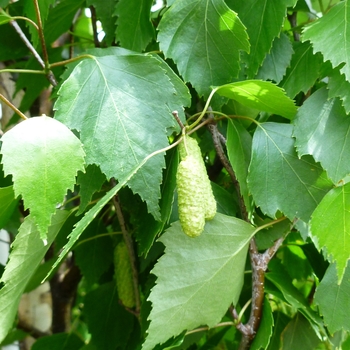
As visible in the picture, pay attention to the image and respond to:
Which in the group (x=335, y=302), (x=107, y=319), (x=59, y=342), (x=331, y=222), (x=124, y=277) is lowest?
(x=59, y=342)

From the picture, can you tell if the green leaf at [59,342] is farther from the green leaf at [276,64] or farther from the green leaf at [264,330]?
the green leaf at [276,64]

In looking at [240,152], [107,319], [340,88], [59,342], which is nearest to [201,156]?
[240,152]

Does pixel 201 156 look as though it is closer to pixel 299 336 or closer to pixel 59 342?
pixel 299 336

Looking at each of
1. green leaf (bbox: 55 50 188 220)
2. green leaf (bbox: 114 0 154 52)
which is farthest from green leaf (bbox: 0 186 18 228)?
green leaf (bbox: 114 0 154 52)

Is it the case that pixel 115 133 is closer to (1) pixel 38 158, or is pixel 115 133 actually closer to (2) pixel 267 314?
(1) pixel 38 158

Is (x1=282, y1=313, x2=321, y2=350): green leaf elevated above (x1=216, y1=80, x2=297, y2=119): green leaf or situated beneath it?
situated beneath

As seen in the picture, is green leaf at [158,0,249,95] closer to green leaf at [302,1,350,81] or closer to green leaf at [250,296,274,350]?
green leaf at [302,1,350,81]
